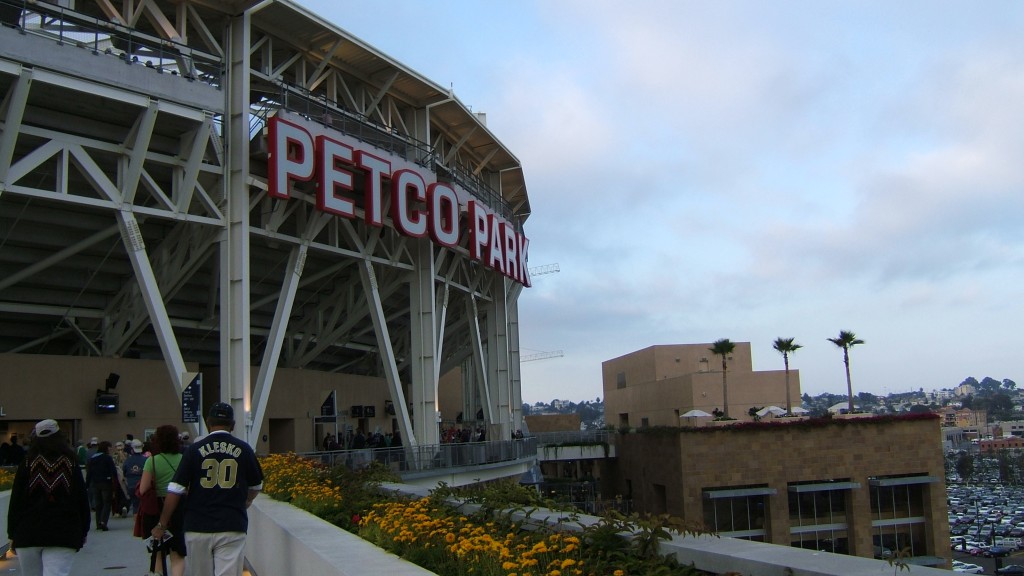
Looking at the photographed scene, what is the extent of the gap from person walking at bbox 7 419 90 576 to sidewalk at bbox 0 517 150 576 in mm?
4169

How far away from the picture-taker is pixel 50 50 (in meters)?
20.6

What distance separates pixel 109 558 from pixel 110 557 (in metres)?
0.10

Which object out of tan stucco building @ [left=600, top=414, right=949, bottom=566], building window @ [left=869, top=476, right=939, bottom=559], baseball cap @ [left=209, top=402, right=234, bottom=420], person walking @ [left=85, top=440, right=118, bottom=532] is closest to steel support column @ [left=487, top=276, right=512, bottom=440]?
tan stucco building @ [left=600, top=414, right=949, bottom=566]

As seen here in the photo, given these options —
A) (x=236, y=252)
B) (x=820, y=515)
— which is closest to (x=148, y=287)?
(x=236, y=252)

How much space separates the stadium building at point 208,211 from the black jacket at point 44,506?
12891mm

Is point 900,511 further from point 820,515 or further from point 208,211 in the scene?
point 208,211

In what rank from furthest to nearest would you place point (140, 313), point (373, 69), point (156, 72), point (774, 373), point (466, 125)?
point (774, 373) < point (466, 125) < point (373, 69) < point (140, 313) < point (156, 72)

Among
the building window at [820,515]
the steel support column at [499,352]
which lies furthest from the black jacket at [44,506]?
the building window at [820,515]

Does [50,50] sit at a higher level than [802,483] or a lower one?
higher

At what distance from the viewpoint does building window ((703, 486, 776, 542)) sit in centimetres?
4162

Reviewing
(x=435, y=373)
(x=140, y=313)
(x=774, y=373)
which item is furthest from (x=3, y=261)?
(x=774, y=373)

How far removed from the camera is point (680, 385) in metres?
71.9

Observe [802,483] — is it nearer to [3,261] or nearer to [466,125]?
[466,125]

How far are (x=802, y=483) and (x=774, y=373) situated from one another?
31.3 m
